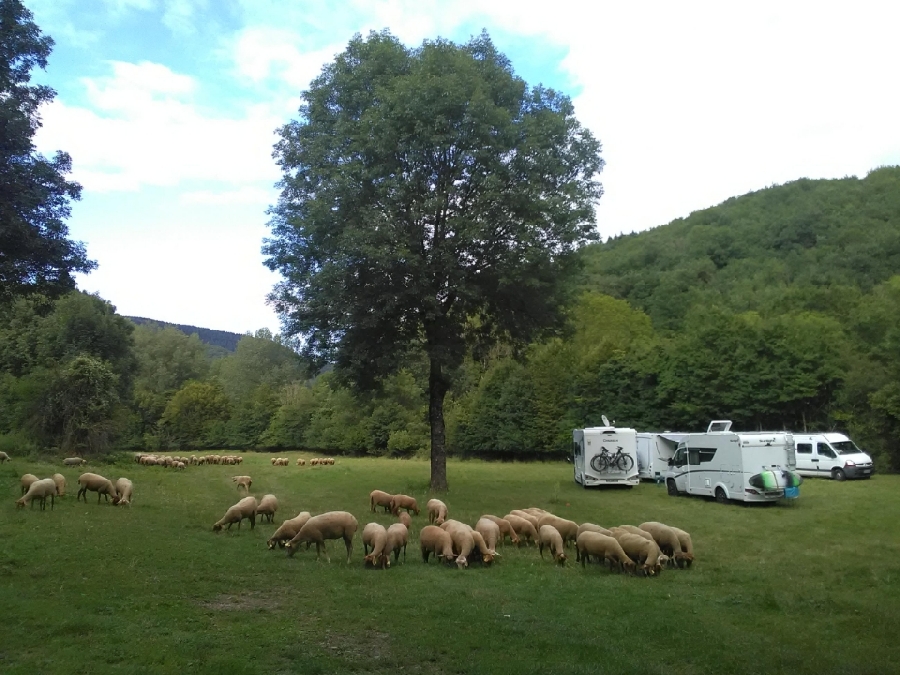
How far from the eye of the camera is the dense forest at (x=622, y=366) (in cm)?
3731

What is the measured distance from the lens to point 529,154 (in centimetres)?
2150

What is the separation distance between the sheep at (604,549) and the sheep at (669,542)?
1.23 metres

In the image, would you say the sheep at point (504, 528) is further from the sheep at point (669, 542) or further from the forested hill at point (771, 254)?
the forested hill at point (771, 254)

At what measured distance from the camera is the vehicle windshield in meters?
31.0

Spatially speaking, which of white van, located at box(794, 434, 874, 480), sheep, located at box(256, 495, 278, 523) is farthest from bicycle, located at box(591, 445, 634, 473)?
sheep, located at box(256, 495, 278, 523)

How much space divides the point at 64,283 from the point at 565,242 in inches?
618

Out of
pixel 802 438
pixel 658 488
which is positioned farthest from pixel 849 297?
pixel 658 488

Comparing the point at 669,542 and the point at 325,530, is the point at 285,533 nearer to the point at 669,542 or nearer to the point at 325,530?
the point at 325,530

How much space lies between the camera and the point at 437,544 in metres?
13.0

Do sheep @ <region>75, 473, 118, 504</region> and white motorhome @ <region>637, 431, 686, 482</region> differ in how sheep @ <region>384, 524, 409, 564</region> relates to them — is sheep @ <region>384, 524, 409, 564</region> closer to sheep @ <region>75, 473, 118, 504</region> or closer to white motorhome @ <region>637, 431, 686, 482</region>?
sheep @ <region>75, 473, 118, 504</region>

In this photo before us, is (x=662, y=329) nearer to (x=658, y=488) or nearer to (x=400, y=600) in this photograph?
(x=658, y=488)

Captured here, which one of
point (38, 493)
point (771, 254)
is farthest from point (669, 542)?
point (771, 254)

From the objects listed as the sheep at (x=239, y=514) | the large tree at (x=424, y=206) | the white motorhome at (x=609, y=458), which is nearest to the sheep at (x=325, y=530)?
the sheep at (x=239, y=514)

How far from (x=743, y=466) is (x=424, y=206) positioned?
548 inches
